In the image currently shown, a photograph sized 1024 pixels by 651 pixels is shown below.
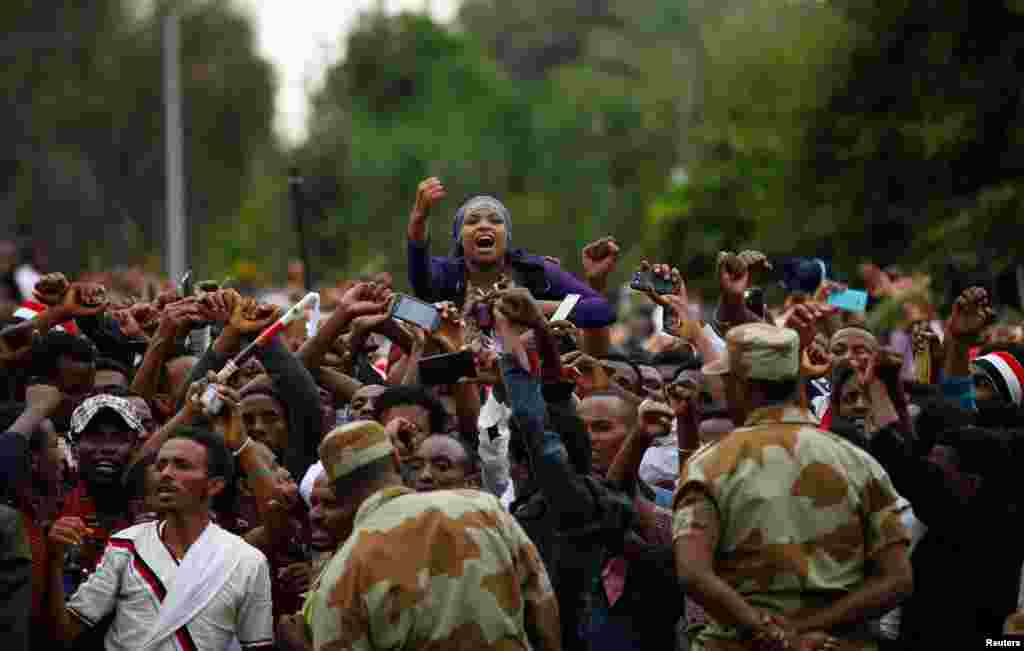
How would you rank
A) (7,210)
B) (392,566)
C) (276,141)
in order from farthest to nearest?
(276,141) → (7,210) → (392,566)

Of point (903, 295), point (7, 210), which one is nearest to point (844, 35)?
point (903, 295)

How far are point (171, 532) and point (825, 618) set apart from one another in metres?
2.53

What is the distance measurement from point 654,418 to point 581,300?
1.96 m

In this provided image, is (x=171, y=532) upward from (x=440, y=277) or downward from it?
downward

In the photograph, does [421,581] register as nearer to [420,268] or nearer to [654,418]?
[654,418]

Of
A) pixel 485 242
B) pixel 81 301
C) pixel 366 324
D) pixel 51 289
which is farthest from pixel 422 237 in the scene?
pixel 51 289

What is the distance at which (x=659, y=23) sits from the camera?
7675cm

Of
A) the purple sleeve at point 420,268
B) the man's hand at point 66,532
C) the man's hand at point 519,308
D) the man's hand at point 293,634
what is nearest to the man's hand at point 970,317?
the purple sleeve at point 420,268

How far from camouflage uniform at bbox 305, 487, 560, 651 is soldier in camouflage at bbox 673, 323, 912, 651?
0.63m

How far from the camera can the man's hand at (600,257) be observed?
10.4 meters

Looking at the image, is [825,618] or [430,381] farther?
[430,381]

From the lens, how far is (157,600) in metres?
7.87

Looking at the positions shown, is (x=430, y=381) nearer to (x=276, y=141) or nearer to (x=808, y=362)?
(x=808, y=362)

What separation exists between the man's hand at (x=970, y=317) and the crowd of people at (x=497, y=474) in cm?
1
